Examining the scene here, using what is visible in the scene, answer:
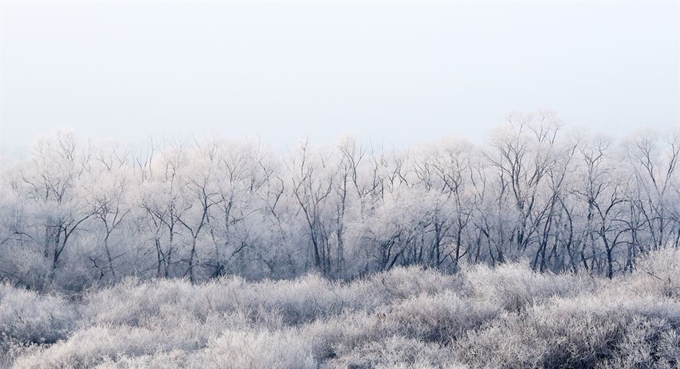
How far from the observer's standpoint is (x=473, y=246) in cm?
3688

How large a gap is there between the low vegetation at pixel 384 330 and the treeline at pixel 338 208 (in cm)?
1292

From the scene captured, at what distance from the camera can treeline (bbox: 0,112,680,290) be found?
108 ft

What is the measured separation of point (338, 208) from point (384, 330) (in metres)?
→ 25.3

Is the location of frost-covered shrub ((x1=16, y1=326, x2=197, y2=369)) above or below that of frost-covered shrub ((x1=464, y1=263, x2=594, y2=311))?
above

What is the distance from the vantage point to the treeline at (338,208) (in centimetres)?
3297

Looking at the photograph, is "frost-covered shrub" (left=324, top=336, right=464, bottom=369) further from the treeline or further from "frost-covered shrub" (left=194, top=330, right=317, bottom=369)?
the treeline

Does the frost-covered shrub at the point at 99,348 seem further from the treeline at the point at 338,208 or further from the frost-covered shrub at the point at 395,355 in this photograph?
the treeline at the point at 338,208

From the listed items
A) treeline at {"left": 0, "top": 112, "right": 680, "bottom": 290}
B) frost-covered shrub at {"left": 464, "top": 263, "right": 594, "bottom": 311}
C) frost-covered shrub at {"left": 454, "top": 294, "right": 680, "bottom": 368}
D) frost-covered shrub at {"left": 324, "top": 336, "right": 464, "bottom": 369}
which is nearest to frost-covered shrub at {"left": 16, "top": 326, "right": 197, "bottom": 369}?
frost-covered shrub at {"left": 324, "top": 336, "right": 464, "bottom": 369}

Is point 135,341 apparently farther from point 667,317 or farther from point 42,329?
point 667,317

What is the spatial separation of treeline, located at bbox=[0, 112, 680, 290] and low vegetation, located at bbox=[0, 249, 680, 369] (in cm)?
1292

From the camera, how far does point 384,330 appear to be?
1256cm

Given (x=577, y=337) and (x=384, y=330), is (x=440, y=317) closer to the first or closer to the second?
(x=384, y=330)

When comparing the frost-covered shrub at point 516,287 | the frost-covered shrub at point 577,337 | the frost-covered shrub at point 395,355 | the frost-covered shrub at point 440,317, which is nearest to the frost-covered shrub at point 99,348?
the frost-covered shrub at point 395,355

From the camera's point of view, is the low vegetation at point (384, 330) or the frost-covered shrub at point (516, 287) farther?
the frost-covered shrub at point (516, 287)
